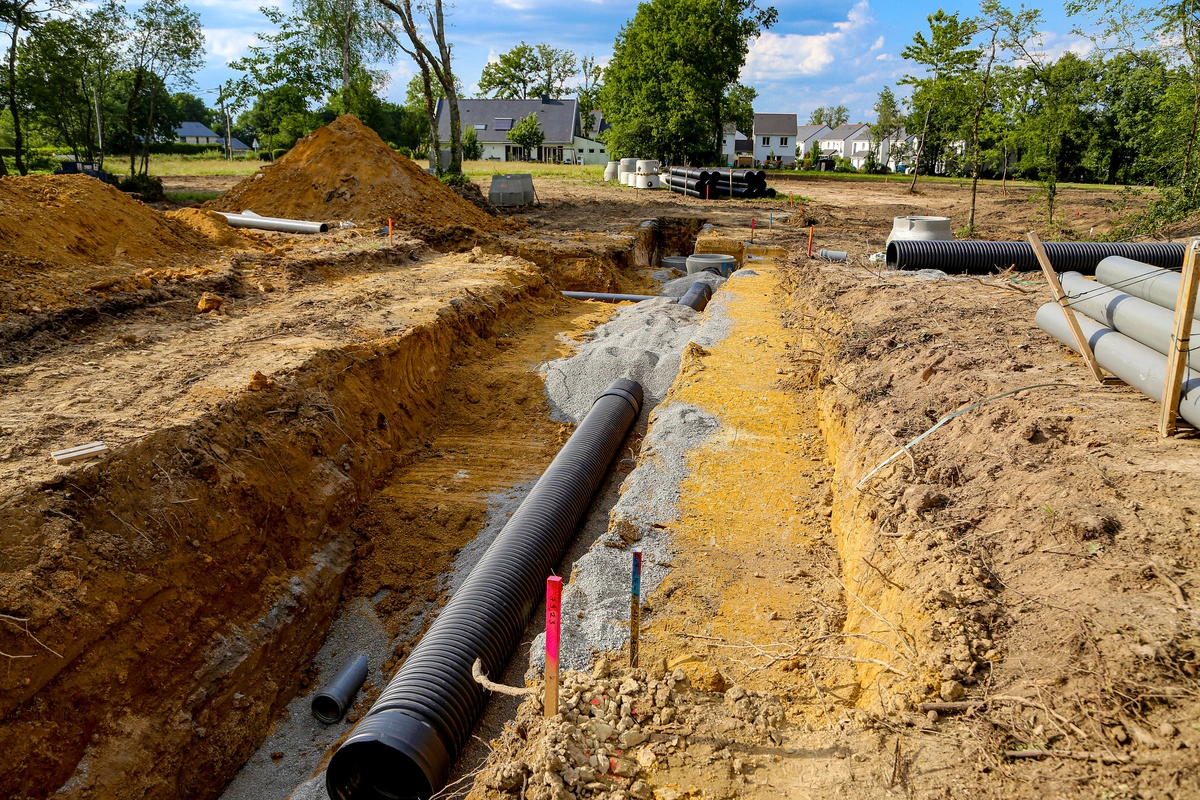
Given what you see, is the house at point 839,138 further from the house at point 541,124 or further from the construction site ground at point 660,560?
the construction site ground at point 660,560

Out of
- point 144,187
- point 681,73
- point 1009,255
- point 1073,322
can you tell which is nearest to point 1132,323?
point 1073,322

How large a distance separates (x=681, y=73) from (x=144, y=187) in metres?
30.6

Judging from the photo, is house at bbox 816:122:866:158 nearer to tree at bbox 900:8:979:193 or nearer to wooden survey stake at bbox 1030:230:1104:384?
tree at bbox 900:8:979:193

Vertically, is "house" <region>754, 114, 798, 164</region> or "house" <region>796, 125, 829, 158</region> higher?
"house" <region>796, 125, 829, 158</region>

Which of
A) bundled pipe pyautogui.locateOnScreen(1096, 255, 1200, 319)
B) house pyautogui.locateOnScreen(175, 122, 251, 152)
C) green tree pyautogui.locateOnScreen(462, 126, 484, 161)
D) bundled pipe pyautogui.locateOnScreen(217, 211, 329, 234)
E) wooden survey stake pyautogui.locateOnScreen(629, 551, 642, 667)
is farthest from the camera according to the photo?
house pyautogui.locateOnScreen(175, 122, 251, 152)

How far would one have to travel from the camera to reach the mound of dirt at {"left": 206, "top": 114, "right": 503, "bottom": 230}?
19594 mm

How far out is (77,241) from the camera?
38.6 feet

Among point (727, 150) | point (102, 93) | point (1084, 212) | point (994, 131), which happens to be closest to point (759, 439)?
point (994, 131)

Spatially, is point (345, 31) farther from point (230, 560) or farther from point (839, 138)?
point (839, 138)

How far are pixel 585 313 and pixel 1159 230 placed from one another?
14.5 meters

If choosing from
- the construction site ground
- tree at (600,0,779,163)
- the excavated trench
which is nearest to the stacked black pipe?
tree at (600,0,779,163)

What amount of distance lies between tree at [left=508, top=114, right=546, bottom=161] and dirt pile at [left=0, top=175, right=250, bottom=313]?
173 feet

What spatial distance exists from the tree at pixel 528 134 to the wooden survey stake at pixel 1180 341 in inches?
2539

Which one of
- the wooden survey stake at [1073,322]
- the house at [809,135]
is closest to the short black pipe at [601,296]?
the wooden survey stake at [1073,322]
